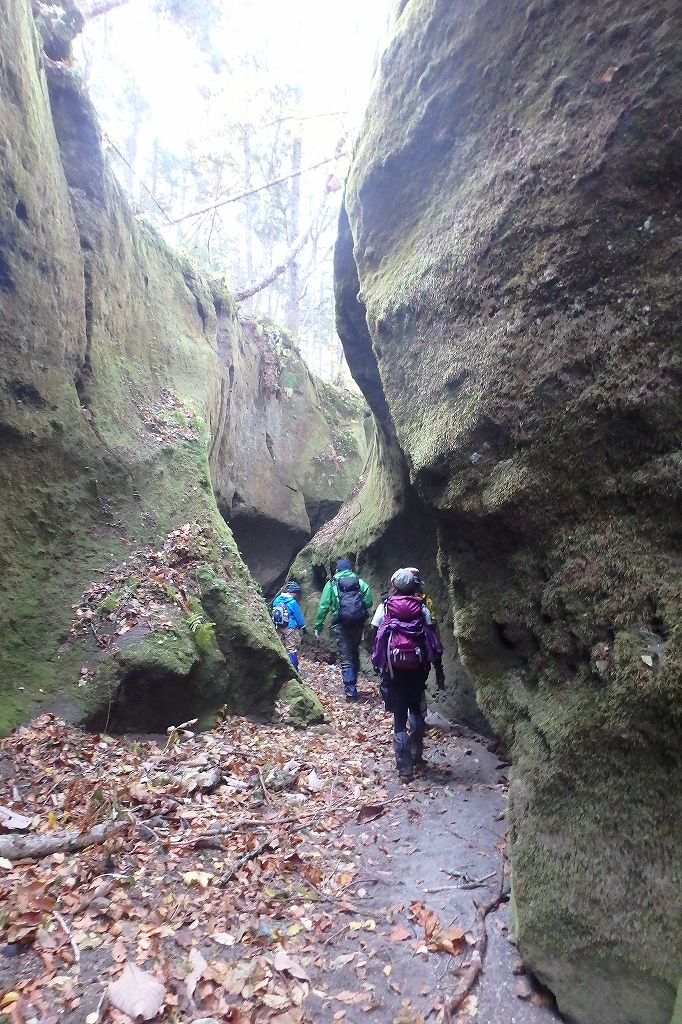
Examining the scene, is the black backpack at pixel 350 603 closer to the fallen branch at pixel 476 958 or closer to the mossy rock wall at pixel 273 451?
the mossy rock wall at pixel 273 451

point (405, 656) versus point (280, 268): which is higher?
point (280, 268)

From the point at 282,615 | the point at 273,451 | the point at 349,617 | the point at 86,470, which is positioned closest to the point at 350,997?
the point at 86,470

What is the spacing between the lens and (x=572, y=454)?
3.97m

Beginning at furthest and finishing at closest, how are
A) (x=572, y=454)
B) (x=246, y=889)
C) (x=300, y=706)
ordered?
(x=300, y=706), (x=246, y=889), (x=572, y=454)

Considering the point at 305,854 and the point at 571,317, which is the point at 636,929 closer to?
the point at 305,854

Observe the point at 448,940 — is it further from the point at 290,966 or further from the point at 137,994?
the point at 137,994

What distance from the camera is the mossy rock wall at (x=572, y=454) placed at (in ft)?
10.7

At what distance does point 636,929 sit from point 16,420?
706 cm

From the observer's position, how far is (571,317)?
403 cm

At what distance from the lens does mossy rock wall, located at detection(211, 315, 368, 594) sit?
1527 centimetres

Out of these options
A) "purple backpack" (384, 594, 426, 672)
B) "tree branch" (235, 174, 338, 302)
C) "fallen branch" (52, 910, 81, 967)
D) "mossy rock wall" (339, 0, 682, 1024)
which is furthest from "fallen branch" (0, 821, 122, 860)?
"tree branch" (235, 174, 338, 302)

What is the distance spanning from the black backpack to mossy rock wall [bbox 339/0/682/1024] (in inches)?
207

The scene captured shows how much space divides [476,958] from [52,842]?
9.69ft

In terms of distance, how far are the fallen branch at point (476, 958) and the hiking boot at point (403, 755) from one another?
80.1 inches
